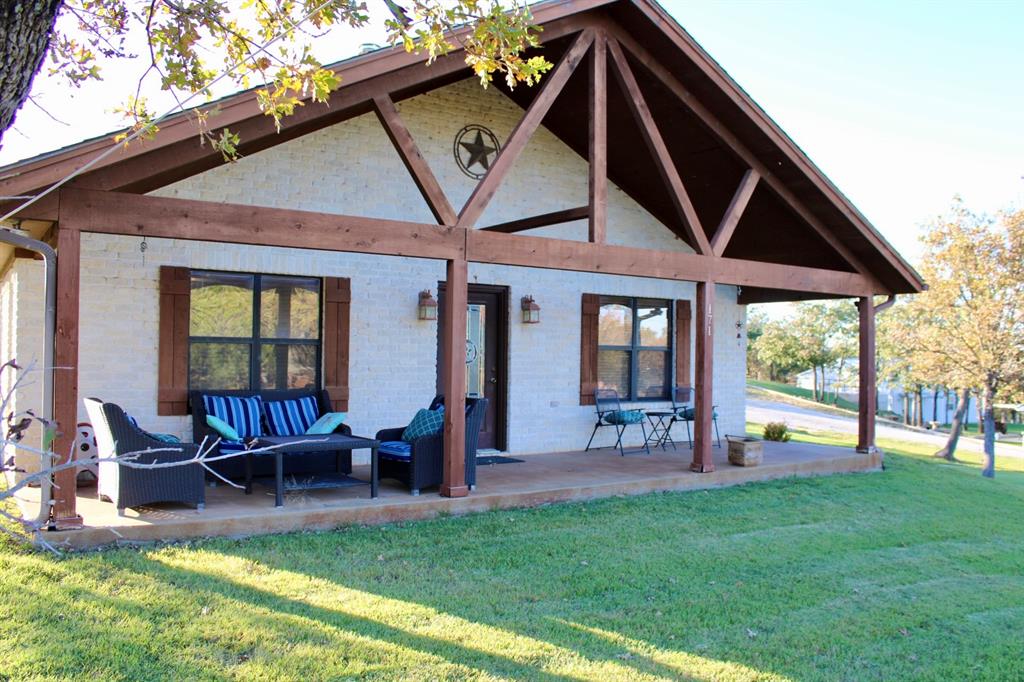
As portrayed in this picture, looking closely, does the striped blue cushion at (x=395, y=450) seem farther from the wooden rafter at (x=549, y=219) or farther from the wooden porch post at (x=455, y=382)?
the wooden rafter at (x=549, y=219)

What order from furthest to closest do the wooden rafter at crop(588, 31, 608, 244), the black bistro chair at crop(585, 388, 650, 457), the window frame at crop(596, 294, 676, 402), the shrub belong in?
the shrub → the window frame at crop(596, 294, 676, 402) → the black bistro chair at crop(585, 388, 650, 457) → the wooden rafter at crop(588, 31, 608, 244)

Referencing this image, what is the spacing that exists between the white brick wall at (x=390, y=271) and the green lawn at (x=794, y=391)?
23306mm

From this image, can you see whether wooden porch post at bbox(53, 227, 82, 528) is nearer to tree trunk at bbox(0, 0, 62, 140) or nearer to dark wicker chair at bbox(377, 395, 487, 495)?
dark wicker chair at bbox(377, 395, 487, 495)

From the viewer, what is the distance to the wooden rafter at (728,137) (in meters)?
7.73

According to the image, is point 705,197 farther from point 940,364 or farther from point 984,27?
point 984,27

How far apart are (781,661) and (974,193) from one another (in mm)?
14267

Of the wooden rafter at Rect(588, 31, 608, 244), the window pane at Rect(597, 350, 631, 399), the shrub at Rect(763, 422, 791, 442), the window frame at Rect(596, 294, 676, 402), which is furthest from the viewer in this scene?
the shrub at Rect(763, 422, 791, 442)

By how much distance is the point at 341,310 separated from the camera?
8078 mm

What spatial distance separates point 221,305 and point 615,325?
487 centimetres

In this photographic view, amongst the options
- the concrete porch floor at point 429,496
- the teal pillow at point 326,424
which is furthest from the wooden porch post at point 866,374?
the teal pillow at point 326,424

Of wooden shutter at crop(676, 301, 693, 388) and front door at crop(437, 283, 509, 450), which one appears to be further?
wooden shutter at crop(676, 301, 693, 388)

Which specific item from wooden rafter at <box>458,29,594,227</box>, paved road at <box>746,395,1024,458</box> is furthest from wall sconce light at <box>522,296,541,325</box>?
paved road at <box>746,395,1024,458</box>

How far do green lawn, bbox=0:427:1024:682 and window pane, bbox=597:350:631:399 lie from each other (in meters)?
3.55

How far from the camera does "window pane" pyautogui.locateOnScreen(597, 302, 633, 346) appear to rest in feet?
33.6
